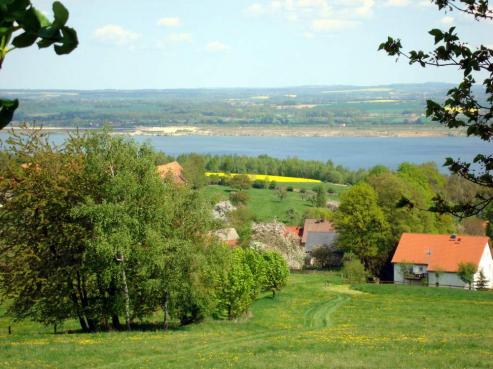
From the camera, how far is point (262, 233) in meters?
63.6

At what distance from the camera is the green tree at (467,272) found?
172 ft

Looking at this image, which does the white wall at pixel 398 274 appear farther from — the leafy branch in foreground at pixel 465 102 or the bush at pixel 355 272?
the leafy branch in foreground at pixel 465 102

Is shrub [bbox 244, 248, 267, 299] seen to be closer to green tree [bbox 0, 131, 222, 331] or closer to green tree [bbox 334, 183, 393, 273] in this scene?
green tree [bbox 0, 131, 222, 331]

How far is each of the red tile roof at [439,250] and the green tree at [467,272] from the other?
102 cm

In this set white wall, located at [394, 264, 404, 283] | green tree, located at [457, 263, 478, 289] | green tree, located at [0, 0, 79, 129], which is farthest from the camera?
white wall, located at [394, 264, 404, 283]

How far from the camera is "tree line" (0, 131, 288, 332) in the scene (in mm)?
25797

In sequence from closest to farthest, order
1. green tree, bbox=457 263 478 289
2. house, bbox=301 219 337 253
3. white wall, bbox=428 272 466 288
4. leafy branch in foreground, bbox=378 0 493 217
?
1. leafy branch in foreground, bbox=378 0 493 217
2. green tree, bbox=457 263 478 289
3. white wall, bbox=428 272 466 288
4. house, bbox=301 219 337 253

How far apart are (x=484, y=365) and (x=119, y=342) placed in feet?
36.7

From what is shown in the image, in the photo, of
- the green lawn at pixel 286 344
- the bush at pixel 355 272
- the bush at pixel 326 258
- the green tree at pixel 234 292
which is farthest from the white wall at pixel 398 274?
the green tree at pixel 234 292

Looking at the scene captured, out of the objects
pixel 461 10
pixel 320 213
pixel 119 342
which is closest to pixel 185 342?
pixel 119 342

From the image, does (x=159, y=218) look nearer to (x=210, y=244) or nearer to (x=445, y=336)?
(x=210, y=244)

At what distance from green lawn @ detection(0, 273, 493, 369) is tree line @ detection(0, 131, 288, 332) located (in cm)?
188

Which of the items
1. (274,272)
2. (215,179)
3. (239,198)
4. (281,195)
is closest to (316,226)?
(239,198)

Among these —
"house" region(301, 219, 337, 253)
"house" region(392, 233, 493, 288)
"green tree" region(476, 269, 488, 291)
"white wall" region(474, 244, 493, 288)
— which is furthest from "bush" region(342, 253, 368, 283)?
"house" region(301, 219, 337, 253)
